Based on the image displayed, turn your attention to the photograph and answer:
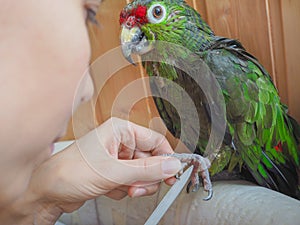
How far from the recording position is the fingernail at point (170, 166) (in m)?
0.56

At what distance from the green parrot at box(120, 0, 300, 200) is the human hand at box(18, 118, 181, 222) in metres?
0.08

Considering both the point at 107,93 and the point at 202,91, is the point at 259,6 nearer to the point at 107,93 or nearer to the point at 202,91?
the point at 202,91

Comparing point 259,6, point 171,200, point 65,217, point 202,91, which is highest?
point 259,6

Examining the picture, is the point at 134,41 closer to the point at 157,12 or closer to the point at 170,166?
the point at 157,12

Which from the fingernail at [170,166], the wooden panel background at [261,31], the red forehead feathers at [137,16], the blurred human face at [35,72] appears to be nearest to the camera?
the blurred human face at [35,72]

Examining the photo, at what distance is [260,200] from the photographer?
63 centimetres

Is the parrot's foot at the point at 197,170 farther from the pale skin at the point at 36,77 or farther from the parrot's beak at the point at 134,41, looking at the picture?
the pale skin at the point at 36,77

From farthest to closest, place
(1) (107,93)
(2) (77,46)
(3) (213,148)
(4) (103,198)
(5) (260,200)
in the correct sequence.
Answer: (1) (107,93)
(4) (103,198)
(3) (213,148)
(5) (260,200)
(2) (77,46)

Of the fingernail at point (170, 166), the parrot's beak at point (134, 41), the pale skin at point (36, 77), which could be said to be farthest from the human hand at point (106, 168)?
the pale skin at point (36, 77)

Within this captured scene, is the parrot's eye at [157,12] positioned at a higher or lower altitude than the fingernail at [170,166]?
Answer: higher

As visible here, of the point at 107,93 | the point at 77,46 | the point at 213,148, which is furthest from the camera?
the point at 107,93

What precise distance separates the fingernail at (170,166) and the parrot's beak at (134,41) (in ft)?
0.71

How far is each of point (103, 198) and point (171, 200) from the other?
236 millimetres

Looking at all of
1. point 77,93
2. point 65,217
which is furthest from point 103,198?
point 77,93
